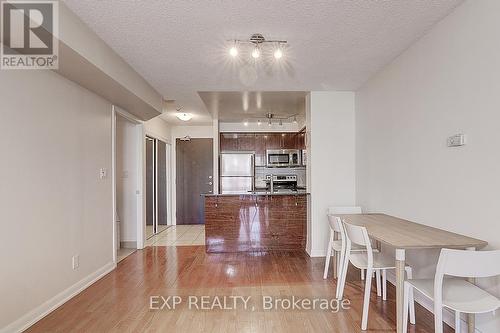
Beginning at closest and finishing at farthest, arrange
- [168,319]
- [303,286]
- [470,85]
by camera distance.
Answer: [470,85] → [168,319] → [303,286]

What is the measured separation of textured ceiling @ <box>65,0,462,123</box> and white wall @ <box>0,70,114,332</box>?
0.75 metres

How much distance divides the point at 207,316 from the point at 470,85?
2693mm

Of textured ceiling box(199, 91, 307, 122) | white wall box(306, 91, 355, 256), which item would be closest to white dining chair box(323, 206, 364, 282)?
white wall box(306, 91, 355, 256)

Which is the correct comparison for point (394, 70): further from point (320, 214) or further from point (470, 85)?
point (320, 214)

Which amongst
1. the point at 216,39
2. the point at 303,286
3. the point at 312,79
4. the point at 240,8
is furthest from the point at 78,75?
the point at 303,286

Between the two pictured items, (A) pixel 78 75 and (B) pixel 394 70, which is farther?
(B) pixel 394 70

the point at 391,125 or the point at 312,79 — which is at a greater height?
the point at 312,79

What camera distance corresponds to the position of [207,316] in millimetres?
2547

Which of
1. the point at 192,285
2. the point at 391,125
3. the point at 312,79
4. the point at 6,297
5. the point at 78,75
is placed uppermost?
the point at 312,79

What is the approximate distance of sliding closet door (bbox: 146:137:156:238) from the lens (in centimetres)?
620

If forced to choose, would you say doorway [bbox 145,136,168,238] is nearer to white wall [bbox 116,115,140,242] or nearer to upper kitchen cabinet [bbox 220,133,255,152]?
white wall [bbox 116,115,140,242]

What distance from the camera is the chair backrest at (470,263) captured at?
168 centimetres

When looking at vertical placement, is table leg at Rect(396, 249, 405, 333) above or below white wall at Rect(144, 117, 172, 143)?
below

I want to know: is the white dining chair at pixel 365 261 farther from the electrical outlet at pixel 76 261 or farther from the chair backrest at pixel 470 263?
the electrical outlet at pixel 76 261
